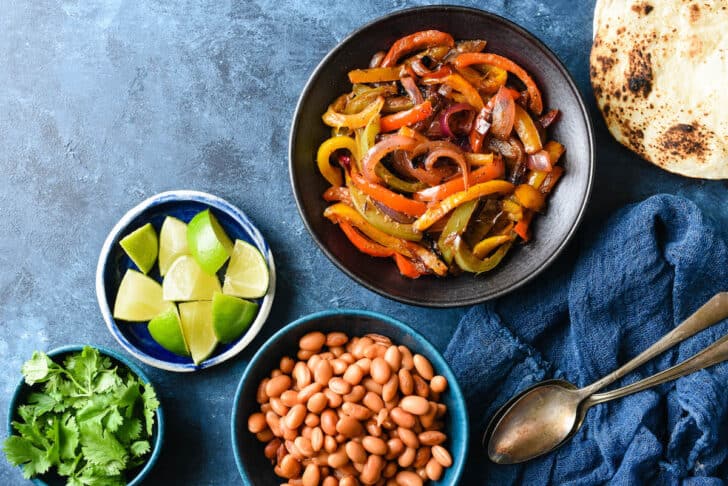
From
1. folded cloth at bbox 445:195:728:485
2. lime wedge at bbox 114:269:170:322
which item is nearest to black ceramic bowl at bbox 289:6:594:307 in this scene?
folded cloth at bbox 445:195:728:485

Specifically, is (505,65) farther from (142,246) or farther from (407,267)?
(142,246)

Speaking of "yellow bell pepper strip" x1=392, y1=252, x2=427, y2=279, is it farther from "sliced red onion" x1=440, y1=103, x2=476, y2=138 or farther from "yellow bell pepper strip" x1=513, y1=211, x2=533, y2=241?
"sliced red onion" x1=440, y1=103, x2=476, y2=138

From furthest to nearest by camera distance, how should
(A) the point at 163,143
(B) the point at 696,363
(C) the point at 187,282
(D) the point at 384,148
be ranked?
(A) the point at 163,143
(C) the point at 187,282
(B) the point at 696,363
(D) the point at 384,148

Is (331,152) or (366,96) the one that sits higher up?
(366,96)

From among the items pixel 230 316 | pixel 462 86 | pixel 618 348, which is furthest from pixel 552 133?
pixel 230 316

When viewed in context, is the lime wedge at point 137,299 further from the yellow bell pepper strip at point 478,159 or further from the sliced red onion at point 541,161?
the sliced red onion at point 541,161

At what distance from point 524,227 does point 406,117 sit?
0.60 m

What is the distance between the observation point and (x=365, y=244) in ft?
9.11

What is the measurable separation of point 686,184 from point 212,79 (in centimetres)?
200

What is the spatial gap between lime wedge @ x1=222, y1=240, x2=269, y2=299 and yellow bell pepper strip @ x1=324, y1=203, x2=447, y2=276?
0.37 m

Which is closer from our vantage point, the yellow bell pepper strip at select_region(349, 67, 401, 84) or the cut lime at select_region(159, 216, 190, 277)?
→ the yellow bell pepper strip at select_region(349, 67, 401, 84)

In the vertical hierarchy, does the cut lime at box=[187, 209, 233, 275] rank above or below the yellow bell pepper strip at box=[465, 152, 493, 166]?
below

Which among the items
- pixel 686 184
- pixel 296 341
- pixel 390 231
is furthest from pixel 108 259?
pixel 686 184

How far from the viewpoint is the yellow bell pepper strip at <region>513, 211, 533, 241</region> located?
106 inches
